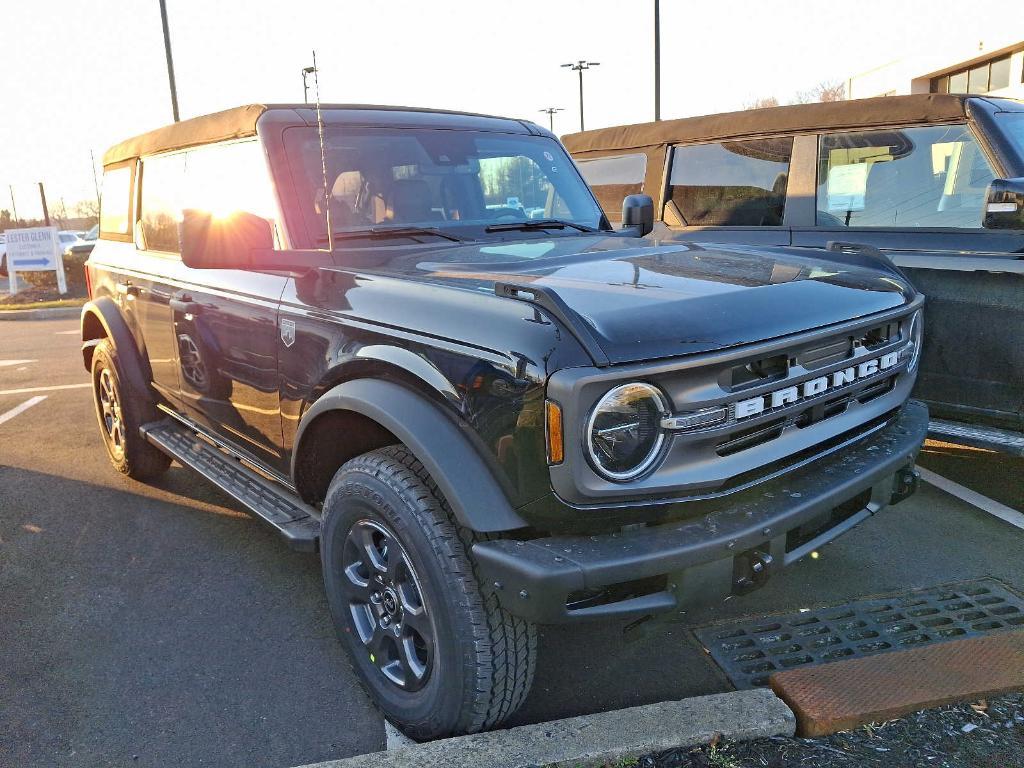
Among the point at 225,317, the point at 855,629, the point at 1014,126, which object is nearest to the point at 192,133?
the point at 225,317

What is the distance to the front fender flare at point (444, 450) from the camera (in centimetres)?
212

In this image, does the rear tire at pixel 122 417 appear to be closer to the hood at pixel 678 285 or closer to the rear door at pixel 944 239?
the hood at pixel 678 285

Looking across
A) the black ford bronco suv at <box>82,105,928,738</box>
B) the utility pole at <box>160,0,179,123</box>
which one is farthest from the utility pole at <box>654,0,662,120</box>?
the black ford bronco suv at <box>82,105,928,738</box>

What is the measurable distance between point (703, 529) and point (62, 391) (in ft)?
24.6

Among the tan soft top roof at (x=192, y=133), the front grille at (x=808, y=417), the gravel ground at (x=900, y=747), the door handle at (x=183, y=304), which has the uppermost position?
the tan soft top roof at (x=192, y=133)

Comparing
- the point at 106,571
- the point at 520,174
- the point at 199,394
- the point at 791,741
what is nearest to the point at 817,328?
the point at 791,741

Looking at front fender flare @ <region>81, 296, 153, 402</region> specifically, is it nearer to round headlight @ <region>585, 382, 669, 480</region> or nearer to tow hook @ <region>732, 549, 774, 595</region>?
round headlight @ <region>585, 382, 669, 480</region>

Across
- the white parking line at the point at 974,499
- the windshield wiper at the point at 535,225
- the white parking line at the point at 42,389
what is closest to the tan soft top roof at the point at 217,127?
the windshield wiper at the point at 535,225

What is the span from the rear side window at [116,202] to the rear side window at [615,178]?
10.2 feet

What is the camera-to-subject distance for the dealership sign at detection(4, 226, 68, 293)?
18109mm

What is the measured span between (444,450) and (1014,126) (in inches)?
158

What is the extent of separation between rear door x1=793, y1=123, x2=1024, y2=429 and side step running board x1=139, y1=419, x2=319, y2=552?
124 inches

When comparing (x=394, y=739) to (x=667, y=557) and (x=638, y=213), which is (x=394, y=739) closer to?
(x=667, y=557)

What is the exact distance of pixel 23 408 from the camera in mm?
7172
